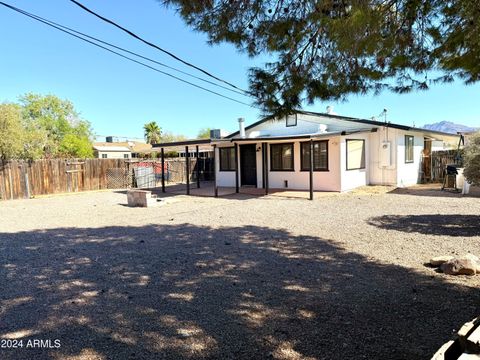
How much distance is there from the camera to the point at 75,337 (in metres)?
3.02

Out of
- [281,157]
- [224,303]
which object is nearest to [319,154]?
[281,157]

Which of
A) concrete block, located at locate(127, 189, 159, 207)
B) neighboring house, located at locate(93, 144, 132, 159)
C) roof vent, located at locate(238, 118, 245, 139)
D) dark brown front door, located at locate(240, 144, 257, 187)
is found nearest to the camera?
concrete block, located at locate(127, 189, 159, 207)

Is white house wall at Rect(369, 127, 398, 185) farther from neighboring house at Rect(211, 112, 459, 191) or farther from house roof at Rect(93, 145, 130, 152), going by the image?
house roof at Rect(93, 145, 130, 152)

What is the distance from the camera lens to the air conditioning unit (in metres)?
15.2

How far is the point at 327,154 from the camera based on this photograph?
1442 centimetres

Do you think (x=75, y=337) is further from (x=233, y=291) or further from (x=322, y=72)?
(x=322, y=72)

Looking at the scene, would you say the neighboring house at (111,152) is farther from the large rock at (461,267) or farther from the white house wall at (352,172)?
the large rock at (461,267)

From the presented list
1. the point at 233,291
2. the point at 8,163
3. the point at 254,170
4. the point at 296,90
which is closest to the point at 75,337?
the point at 233,291

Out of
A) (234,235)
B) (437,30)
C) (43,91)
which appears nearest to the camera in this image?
(437,30)

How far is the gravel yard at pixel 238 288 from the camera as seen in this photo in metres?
2.89

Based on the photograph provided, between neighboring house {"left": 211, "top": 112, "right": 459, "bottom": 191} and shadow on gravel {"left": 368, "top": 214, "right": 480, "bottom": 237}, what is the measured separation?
5224 millimetres

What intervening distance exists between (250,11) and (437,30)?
95.7 inches

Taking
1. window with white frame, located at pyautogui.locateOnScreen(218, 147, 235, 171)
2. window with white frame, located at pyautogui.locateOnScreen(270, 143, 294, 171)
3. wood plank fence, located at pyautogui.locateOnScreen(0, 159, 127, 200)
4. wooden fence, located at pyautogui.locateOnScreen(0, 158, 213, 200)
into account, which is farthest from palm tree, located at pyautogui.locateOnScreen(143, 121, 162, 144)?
window with white frame, located at pyautogui.locateOnScreen(270, 143, 294, 171)

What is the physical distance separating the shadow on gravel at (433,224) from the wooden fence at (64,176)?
15.2m
